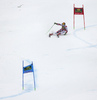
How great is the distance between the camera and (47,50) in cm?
178

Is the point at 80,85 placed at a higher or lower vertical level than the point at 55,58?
lower

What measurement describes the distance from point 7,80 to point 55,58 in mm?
552

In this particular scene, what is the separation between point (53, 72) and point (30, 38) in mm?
652

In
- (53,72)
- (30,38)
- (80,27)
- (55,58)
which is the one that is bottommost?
(53,72)

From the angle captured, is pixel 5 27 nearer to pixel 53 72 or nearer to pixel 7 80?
pixel 7 80

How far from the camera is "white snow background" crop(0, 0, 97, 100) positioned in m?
1.38

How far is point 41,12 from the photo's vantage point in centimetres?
245

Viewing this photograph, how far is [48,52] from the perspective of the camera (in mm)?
1749

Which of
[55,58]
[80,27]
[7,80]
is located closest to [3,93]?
[7,80]

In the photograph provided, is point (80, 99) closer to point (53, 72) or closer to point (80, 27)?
point (53, 72)

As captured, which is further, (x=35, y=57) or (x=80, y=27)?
(x=80, y=27)

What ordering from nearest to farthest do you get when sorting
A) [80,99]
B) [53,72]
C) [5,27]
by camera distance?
[80,99], [53,72], [5,27]

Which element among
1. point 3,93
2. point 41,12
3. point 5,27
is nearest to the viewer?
point 3,93

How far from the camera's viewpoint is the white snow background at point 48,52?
138 centimetres
